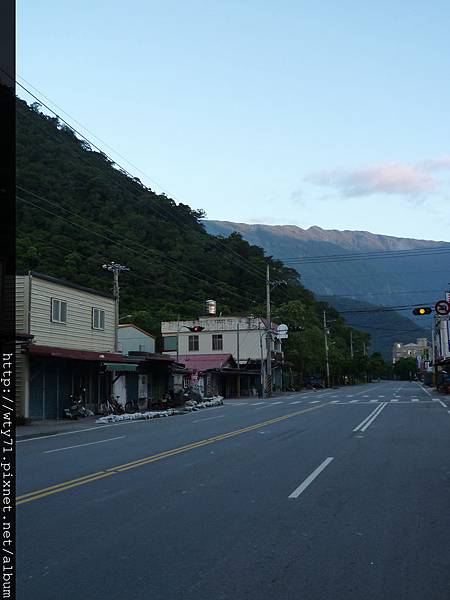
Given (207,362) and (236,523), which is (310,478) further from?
(207,362)

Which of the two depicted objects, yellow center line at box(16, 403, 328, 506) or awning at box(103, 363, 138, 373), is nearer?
yellow center line at box(16, 403, 328, 506)

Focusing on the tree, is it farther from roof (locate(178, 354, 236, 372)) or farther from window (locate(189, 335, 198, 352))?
roof (locate(178, 354, 236, 372))

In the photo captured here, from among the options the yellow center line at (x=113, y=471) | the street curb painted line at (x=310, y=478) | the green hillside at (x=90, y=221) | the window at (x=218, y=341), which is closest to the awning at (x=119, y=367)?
the yellow center line at (x=113, y=471)

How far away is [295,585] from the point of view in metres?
5.86

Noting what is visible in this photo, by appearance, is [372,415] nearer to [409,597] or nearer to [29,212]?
[409,597]

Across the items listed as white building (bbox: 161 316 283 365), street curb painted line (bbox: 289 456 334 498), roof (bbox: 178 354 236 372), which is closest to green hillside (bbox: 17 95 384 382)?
white building (bbox: 161 316 283 365)

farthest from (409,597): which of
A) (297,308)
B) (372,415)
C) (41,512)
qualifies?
(297,308)

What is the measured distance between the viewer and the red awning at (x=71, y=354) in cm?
2797

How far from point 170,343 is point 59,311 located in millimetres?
45744

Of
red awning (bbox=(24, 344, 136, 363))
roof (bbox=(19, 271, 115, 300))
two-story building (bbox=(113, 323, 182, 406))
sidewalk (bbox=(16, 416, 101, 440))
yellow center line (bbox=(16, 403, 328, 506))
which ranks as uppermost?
roof (bbox=(19, 271, 115, 300))

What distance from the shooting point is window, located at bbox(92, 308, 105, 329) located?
1407 inches

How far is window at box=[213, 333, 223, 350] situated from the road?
62.2 meters

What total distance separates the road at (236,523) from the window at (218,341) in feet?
204

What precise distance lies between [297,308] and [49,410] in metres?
60.3
